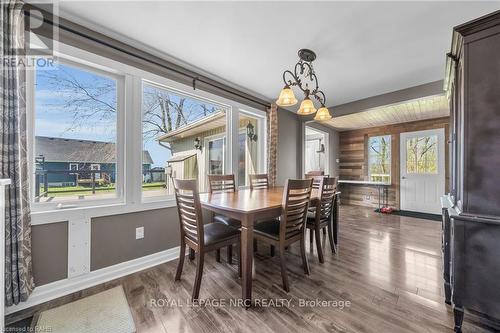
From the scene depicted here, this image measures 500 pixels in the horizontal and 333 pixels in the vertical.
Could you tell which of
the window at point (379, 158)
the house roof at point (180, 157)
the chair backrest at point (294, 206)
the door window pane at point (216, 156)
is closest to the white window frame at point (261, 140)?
the door window pane at point (216, 156)

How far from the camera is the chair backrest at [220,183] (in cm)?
277

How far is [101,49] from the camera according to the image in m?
1.99

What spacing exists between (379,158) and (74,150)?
6.31 meters

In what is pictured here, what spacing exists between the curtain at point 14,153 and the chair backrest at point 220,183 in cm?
167

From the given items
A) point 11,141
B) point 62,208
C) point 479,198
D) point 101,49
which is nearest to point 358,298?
point 479,198

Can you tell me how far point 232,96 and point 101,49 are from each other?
1.70 m

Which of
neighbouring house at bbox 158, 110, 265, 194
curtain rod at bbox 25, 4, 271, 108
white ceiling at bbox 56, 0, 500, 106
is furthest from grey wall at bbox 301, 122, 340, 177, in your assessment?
white ceiling at bbox 56, 0, 500, 106

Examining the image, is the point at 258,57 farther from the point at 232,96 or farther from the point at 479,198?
the point at 479,198

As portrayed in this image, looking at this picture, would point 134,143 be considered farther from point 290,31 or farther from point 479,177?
point 479,177

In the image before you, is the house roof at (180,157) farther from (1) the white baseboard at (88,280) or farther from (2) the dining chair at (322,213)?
(2) the dining chair at (322,213)

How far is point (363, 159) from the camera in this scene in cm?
585

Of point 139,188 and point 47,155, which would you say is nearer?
point 47,155

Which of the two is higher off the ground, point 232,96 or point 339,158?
point 232,96

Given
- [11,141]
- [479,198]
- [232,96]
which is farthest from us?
[232,96]
